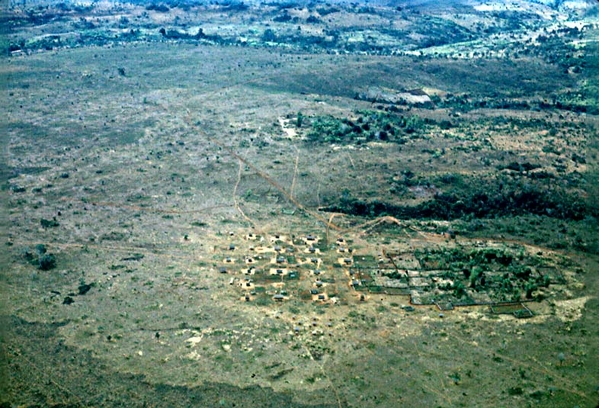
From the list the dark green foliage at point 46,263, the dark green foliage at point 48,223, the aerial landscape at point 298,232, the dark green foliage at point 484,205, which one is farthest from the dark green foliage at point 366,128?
the dark green foliage at point 46,263

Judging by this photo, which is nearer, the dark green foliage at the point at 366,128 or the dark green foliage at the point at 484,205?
the dark green foliage at the point at 484,205

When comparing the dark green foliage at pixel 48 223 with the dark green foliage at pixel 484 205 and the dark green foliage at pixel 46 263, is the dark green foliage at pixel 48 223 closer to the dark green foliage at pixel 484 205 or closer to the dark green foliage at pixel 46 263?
the dark green foliage at pixel 46 263

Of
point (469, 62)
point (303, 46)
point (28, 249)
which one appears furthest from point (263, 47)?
point (28, 249)

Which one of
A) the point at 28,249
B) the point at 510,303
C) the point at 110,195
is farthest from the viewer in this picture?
the point at 110,195

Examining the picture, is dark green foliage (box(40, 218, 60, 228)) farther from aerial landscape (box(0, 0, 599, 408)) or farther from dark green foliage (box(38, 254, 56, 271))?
dark green foliage (box(38, 254, 56, 271))

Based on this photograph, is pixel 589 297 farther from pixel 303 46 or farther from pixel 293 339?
pixel 303 46

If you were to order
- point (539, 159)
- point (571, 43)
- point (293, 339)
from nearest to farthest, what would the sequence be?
point (293, 339) → point (539, 159) → point (571, 43)

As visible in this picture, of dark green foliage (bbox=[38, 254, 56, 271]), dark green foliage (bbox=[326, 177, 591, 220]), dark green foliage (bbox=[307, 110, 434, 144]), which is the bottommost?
dark green foliage (bbox=[326, 177, 591, 220])

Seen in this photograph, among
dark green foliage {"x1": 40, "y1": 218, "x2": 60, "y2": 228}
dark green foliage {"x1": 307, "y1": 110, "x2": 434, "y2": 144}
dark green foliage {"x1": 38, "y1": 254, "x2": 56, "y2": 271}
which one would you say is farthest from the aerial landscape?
dark green foliage {"x1": 307, "y1": 110, "x2": 434, "y2": 144}
